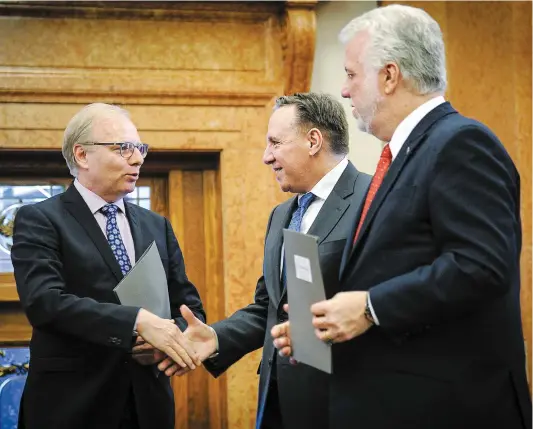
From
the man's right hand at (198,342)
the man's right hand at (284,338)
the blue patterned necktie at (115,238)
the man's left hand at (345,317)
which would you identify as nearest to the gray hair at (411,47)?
the man's left hand at (345,317)

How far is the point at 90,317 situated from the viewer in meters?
2.39

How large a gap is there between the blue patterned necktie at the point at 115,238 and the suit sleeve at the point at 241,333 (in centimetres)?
35

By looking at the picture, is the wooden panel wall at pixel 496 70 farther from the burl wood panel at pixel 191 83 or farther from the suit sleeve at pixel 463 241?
the suit sleeve at pixel 463 241

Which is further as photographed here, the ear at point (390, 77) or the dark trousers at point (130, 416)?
the dark trousers at point (130, 416)

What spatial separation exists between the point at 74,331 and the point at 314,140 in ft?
3.11

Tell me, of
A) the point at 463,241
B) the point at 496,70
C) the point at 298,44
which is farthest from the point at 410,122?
the point at 496,70

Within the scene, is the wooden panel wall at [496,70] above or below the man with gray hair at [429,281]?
above

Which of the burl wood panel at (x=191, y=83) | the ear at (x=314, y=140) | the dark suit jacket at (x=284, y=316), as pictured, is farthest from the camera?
the burl wood panel at (x=191, y=83)

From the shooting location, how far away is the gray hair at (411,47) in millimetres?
1772

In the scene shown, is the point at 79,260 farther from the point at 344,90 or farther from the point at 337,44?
the point at 337,44

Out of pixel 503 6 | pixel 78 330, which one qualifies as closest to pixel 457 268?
pixel 78 330

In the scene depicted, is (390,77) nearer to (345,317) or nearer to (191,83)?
(345,317)

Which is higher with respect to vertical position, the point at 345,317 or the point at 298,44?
the point at 298,44

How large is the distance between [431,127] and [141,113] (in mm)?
1959
